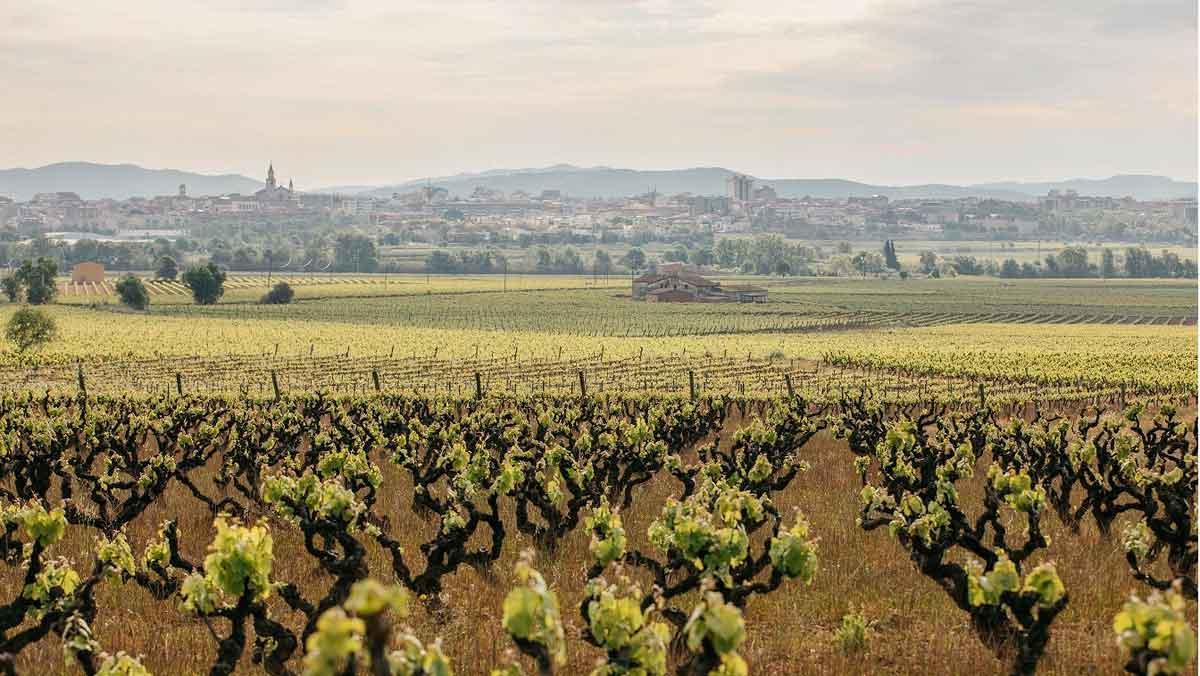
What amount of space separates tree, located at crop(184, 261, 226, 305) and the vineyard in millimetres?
96295

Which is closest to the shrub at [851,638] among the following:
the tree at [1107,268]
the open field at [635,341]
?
the open field at [635,341]

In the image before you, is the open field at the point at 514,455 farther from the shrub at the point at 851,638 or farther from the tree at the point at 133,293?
the tree at the point at 133,293

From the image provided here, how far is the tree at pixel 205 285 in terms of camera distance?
116500 mm

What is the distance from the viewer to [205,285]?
383ft

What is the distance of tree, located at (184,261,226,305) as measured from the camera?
382 ft

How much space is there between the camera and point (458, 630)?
12648 mm

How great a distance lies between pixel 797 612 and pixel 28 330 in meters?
60.1

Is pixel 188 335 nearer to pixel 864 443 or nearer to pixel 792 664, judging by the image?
pixel 864 443

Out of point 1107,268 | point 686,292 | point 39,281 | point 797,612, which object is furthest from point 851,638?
point 1107,268

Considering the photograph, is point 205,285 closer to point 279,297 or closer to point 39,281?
point 279,297

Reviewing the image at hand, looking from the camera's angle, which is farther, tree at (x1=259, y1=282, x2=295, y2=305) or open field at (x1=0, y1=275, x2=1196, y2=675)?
tree at (x1=259, y1=282, x2=295, y2=305)

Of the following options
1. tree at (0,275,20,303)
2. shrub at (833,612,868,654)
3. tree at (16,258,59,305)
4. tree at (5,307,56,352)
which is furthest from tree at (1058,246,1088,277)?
shrub at (833,612,868,654)

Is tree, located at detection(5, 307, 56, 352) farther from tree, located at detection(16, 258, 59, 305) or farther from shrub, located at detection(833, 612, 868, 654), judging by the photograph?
shrub, located at detection(833, 612, 868, 654)

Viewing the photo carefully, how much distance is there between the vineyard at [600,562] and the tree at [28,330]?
4408 centimetres
